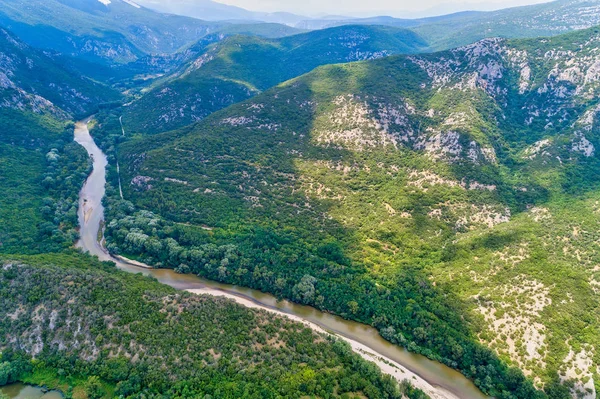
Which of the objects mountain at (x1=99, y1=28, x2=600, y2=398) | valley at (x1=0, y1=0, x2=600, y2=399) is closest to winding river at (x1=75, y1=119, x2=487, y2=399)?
valley at (x1=0, y1=0, x2=600, y2=399)

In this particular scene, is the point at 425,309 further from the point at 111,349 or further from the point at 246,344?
the point at 111,349

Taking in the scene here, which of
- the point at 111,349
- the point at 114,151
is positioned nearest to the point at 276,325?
the point at 111,349

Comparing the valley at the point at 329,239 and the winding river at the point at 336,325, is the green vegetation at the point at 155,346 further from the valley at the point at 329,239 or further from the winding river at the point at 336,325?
the winding river at the point at 336,325

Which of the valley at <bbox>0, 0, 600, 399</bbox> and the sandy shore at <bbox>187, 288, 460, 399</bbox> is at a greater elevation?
the valley at <bbox>0, 0, 600, 399</bbox>

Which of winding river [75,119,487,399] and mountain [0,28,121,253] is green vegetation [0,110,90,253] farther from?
winding river [75,119,487,399]

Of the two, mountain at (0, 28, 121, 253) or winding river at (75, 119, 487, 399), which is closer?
winding river at (75, 119, 487, 399)

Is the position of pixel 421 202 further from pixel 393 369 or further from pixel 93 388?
pixel 93 388

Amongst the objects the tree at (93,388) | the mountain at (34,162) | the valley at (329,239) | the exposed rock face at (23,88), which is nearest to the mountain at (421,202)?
the valley at (329,239)
